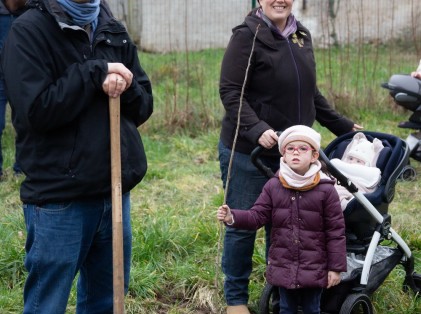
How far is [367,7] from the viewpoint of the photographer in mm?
11688

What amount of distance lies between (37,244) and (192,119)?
5193 millimetres

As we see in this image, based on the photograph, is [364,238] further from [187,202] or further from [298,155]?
[187,202]

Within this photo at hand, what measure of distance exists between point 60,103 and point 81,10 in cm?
37

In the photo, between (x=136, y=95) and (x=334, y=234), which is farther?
(x=334, y=234)

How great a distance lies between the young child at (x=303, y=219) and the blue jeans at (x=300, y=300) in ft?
0.36

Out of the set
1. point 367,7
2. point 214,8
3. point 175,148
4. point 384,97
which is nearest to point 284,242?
point 175,148

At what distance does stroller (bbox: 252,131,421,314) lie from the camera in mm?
3797

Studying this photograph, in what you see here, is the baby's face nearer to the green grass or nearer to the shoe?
the green grass

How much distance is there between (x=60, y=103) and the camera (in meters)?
2.76

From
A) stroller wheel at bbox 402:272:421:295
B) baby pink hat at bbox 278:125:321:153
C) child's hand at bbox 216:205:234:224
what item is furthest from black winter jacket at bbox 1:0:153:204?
stroller wheel at bbox 402:272:421:295

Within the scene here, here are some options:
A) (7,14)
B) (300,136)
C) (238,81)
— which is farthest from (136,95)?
(7,14)

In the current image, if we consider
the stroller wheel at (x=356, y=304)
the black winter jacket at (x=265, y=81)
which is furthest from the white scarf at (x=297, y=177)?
the stroller wheel at (x=356, y=304)

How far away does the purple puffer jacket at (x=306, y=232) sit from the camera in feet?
11.5

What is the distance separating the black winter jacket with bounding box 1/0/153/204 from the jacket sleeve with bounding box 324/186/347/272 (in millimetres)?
1017
